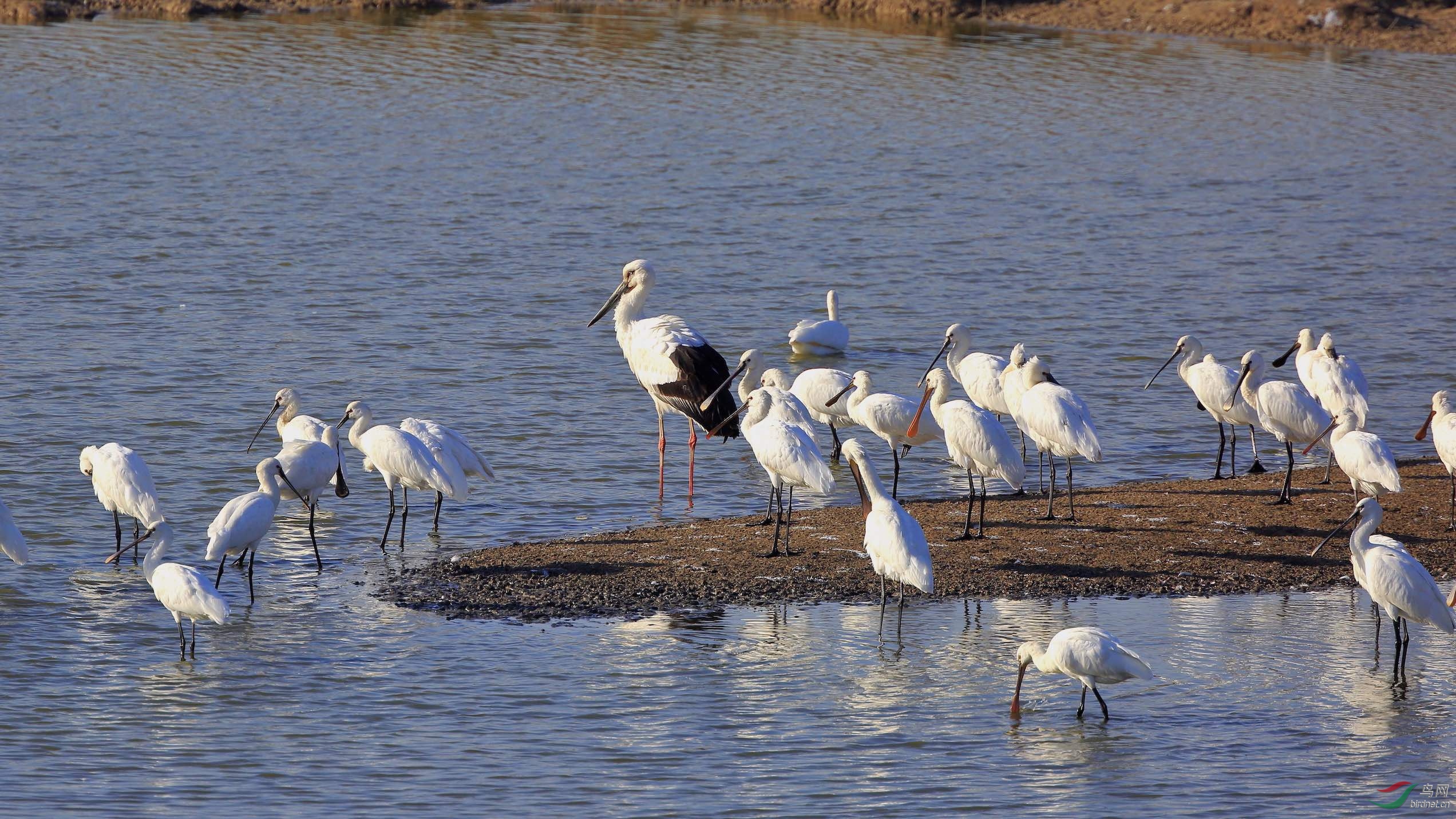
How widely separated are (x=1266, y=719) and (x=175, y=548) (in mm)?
6732

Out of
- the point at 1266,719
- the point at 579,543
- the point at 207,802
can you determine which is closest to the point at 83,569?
the point at 579,543

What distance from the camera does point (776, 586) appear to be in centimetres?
1004

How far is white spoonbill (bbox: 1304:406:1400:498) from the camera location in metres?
10.7

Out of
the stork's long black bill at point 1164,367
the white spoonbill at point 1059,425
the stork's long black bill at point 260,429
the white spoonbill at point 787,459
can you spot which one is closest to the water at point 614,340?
the stork's long black bill at point 260,429

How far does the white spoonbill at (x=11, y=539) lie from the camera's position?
1003cm

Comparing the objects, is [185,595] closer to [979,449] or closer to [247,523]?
[247,523]

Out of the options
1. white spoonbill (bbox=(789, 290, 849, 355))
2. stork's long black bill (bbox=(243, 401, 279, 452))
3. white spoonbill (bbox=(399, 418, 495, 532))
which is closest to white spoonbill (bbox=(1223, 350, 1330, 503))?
white spoonbill (bbox=(789, 290, 849, 355))

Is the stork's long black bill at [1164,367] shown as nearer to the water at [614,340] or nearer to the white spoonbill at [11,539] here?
the water at [614,340]

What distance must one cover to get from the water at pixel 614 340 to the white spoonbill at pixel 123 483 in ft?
1.61

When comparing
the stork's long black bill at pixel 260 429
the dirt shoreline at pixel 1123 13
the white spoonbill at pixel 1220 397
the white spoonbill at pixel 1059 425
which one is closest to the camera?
the white spoonbill at pixel 1059 425

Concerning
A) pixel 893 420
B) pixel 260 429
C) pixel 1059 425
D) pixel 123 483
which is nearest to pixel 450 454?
pixel 260 429

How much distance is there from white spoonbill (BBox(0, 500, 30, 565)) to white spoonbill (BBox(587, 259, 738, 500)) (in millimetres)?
4507

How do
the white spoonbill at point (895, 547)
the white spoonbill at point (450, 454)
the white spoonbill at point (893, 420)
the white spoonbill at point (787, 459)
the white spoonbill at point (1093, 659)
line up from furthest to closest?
the white spoonbill at point (893, 420) → the white spoonbill at point (450, 454) → the white spoonbill at point (787, 459) → the white spoonbill at point (895, 547) → the white spoonbill at point (1093, 659)

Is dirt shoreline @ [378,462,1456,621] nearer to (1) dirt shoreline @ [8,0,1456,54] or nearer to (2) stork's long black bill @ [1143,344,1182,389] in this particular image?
(2) stork's long black bill @ [1143,344,1182,389]
